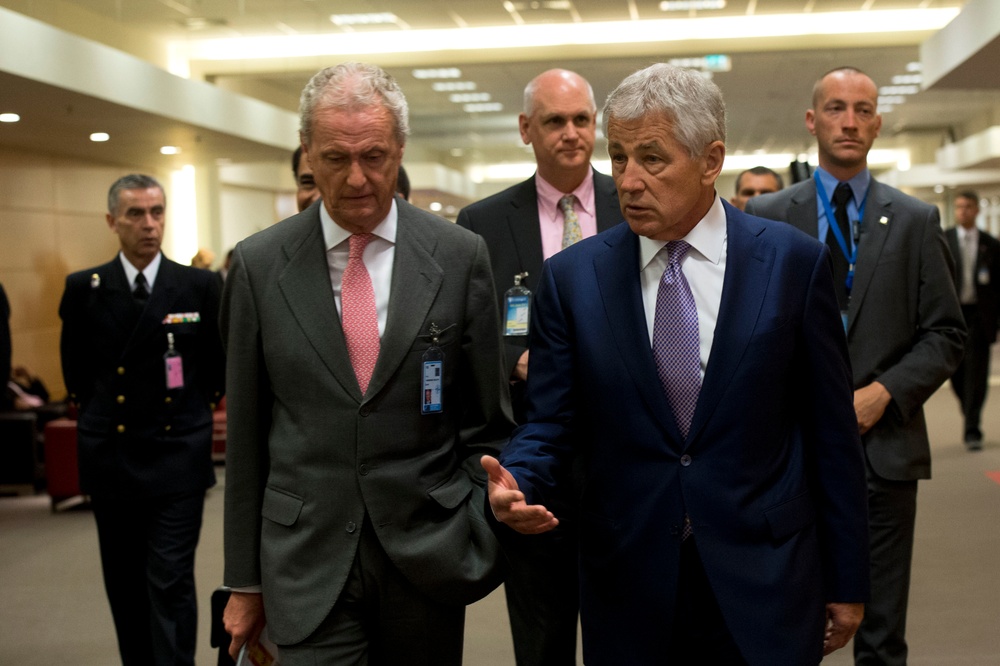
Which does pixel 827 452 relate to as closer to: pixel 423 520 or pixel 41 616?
pixel 423 520

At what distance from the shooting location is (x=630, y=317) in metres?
2.14

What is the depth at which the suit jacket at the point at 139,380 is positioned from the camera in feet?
13.5

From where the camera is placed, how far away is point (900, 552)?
11.1 feet

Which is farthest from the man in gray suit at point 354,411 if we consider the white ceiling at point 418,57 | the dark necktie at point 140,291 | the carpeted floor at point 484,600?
the white ceiling at point 418,57

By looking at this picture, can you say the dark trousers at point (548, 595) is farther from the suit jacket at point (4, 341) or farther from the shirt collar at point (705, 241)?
the suit jacket at point (4, 341)

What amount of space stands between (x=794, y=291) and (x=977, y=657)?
117 inches

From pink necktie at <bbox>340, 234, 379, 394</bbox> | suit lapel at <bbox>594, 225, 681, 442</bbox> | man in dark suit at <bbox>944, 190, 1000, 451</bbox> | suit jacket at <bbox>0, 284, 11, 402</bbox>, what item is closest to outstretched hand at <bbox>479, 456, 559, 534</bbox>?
suit lapel at <bbox>594, 225, 681, 442</bbox>

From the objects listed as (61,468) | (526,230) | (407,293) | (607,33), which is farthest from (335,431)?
(607,33)

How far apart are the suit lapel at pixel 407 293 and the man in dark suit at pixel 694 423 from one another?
0.26m

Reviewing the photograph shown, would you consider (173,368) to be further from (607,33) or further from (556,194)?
(607,33)

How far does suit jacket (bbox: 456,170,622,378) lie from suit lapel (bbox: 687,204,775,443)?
120 centimetres

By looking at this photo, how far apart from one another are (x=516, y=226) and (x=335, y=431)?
4.14ft

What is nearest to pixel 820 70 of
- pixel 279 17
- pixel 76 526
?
pixel 279 17

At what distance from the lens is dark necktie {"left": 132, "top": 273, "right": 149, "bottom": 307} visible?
4.28 m
